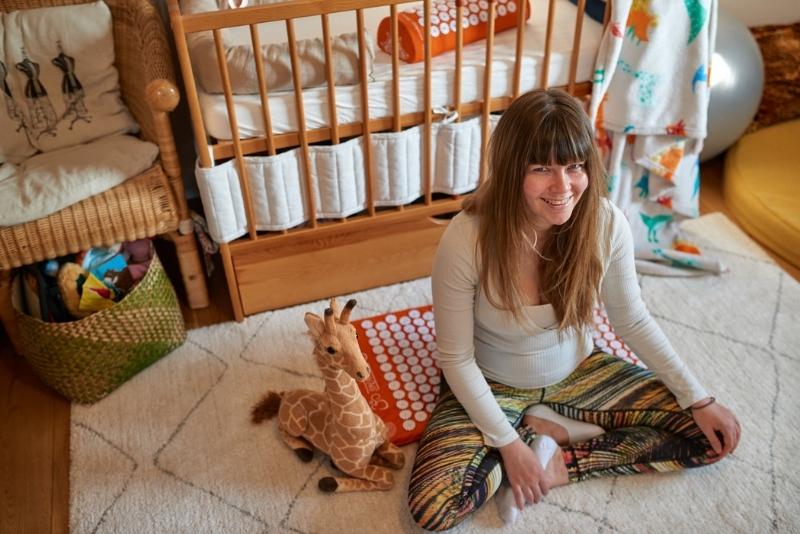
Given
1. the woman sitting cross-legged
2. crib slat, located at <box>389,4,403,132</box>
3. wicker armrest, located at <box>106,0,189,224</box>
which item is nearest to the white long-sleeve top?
the woman sitting cross-legged

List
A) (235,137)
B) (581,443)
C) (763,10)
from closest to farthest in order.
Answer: (581,443), (235,137), (763,10)

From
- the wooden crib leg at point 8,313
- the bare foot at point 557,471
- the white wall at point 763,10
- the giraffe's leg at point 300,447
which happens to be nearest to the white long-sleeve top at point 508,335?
the bare foot at point 557,471

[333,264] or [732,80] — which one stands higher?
[732,80]

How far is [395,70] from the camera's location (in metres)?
1.72

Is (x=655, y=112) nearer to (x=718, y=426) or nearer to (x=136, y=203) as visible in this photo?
(x=718, y=426)

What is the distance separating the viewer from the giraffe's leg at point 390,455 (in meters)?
1.59

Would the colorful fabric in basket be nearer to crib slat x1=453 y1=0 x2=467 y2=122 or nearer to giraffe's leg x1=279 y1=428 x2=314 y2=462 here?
giraffe's leg x1=279 y1=428 x2=314 y2=462

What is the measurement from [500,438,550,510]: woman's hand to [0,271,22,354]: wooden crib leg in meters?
1.28

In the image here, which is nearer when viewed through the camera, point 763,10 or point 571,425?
point 571,425

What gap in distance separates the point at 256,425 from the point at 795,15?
2.46 metres

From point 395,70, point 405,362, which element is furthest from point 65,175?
point 405,362

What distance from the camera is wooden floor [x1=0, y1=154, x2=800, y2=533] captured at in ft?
5.12

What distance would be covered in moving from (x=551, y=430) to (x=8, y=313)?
140 centimetres

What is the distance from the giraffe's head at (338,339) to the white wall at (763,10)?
2.12m
